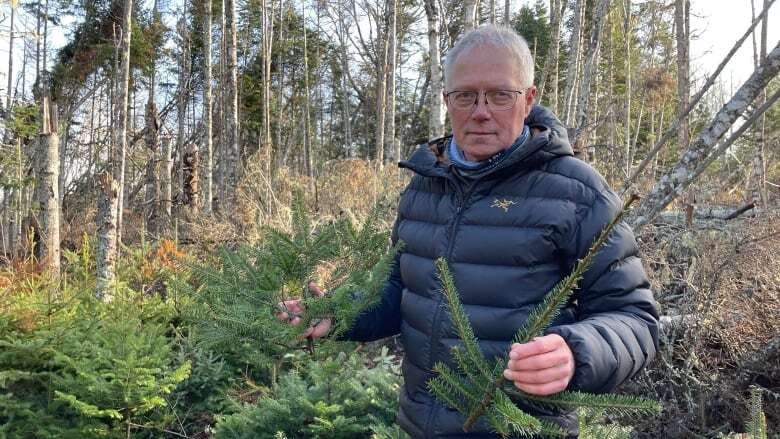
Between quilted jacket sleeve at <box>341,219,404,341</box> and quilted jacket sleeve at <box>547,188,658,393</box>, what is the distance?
1.98 feet

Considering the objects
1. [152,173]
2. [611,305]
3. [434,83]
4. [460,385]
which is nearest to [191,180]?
[152,173]

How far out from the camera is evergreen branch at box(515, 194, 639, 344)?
78 centimetres

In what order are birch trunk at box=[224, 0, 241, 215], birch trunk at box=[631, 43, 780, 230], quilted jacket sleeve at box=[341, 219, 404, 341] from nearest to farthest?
1. quilted jacket sleeve at box=[341, 219, 404, 341]
2. birch trunk at box=[631, 43, 780, 230]
3. birch trunk at box=[224, 0, 241, 215]

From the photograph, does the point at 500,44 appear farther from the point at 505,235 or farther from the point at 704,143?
the point at 704,143

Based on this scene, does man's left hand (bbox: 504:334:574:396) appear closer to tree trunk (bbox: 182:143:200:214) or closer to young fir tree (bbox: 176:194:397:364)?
young fir tree (bbox: 176:194:397:364)

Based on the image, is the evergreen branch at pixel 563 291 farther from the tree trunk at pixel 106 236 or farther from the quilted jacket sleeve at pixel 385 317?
the tree trunk at pixel 106 236

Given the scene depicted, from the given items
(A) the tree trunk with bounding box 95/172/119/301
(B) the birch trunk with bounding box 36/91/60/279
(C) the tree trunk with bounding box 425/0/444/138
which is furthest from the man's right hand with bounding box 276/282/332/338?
(C) the tree trunk with bounding box 425/0/444/138

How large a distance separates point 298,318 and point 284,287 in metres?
0.18

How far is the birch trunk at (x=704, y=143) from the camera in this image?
2625 millimetres

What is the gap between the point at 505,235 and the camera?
1418 mm

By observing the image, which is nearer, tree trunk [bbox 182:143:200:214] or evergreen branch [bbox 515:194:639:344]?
evergreen branch [bbox 515:194:639:344]

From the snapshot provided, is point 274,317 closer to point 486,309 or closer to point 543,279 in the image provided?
point 486,309

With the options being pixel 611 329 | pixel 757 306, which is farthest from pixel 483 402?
pixel 757 306

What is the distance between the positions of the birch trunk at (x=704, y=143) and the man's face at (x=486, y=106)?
5.84 feet
